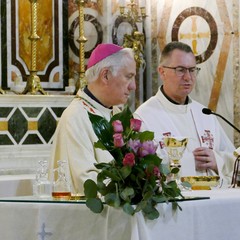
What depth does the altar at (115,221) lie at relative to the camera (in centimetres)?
371

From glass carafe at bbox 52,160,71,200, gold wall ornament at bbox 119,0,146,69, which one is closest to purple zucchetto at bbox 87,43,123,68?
glass carafe at bbox 52,160,71,200

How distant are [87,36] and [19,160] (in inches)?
76.4

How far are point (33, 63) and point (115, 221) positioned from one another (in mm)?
4606

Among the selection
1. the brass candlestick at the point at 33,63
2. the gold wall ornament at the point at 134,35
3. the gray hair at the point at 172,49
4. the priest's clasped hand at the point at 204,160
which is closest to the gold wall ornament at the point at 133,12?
the gold wall ornament at the point at 134,35

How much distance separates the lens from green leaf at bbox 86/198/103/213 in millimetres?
3689

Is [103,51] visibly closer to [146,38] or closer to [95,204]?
[95,204]

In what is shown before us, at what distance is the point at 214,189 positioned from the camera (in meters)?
4.88

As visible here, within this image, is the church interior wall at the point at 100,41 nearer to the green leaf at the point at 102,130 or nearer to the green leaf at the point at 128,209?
the green leaf at the point at 102,130

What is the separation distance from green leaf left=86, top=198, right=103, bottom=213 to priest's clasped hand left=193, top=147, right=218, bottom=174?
6.35 ft

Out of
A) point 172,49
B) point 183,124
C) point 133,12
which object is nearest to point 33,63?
point 133,12

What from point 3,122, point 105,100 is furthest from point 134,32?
point 105,100

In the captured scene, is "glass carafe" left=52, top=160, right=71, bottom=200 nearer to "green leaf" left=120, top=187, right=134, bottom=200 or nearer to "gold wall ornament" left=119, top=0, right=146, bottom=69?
"green leaf" left=120, top=187, right=134, bottom=200

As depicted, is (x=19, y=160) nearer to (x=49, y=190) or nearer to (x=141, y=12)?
(x=141, y=12)

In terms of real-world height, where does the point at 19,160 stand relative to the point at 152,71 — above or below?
below
